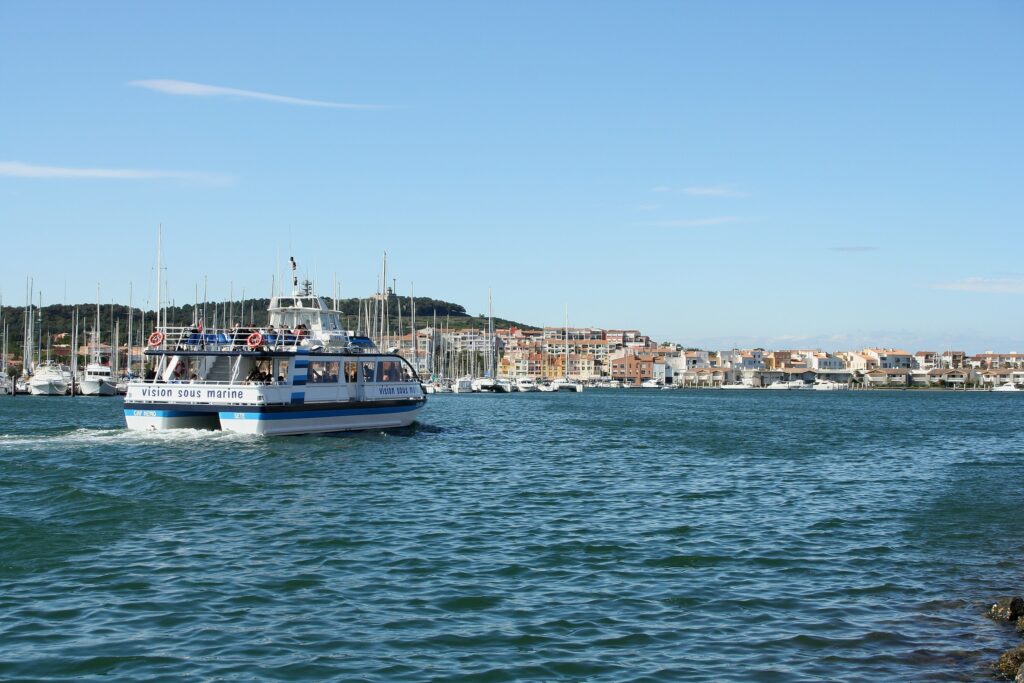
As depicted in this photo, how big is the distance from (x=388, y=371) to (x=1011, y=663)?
34190mm

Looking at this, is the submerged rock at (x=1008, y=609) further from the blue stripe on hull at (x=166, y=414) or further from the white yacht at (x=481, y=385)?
the white yacht at (x=481, y=385)

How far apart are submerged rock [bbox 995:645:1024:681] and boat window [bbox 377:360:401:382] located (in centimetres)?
3318

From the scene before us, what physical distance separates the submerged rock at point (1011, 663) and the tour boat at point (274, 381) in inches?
1127

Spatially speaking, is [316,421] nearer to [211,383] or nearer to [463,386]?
[211,383]

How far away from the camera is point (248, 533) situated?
62.3 ft

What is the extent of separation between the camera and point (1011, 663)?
11305mm

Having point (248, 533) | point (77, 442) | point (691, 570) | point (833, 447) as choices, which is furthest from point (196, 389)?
point (833, 447)

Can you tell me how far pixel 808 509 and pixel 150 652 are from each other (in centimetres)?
1654

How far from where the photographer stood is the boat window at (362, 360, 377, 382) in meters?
41.8

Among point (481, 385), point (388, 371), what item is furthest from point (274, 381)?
point (481, 385)

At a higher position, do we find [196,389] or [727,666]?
[196,389]

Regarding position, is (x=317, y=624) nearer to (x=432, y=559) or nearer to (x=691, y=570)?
(x=432, y=559)

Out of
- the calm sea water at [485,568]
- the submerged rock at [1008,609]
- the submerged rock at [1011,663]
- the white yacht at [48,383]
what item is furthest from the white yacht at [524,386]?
the submerged rock at [1011,663]

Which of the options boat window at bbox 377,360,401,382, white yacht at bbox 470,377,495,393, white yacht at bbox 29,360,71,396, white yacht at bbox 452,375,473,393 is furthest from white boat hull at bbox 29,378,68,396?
boat window at bbox 377,360,401,382
